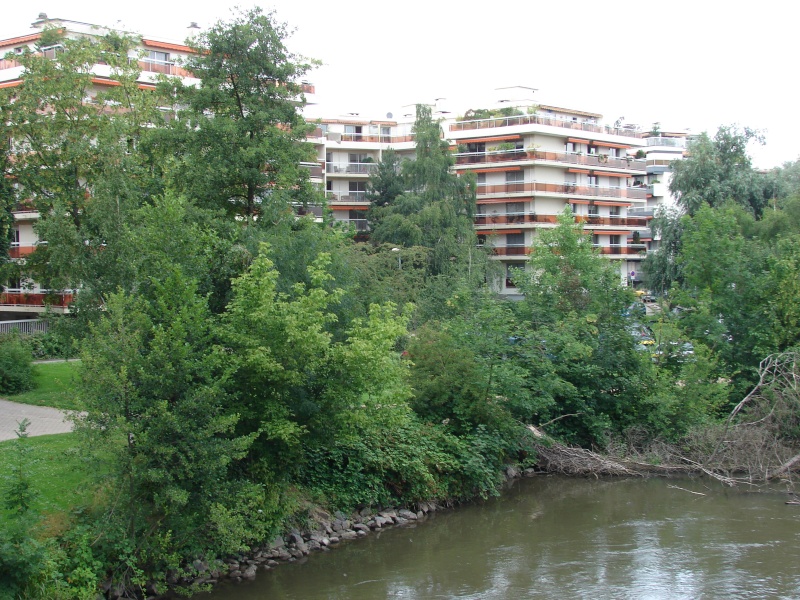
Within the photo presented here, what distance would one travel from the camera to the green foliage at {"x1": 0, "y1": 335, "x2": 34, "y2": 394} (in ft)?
75.5

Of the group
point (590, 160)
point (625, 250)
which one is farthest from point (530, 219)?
point (625, 250)

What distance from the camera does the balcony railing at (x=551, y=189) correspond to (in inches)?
2308

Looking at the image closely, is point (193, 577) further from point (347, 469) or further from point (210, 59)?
point (210, 59)

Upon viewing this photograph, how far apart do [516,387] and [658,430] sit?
5166mm

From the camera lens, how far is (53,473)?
15.6 m

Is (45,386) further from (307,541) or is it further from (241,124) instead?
(307,541)

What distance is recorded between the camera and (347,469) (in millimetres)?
18266

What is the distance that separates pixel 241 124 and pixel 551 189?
4084 centimetres

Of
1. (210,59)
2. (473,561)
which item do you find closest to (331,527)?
(473,561)

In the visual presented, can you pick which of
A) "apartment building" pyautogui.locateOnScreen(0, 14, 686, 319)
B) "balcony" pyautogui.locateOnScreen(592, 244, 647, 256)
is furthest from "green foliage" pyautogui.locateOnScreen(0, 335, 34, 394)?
"balcony" pyautogui.locateOnScreen(592, 244, 647, 256)

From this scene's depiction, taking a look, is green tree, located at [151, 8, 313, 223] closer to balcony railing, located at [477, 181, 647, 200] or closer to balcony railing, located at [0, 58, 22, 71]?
balcony railing, located at [0, 58, 22, 71]

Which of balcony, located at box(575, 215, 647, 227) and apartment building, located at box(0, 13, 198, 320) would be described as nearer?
apartment building, located at box(0, 13, 198, 320)

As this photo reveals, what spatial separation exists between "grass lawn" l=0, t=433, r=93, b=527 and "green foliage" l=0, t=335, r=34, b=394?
623 cm

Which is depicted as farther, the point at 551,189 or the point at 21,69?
the point at 551,189
